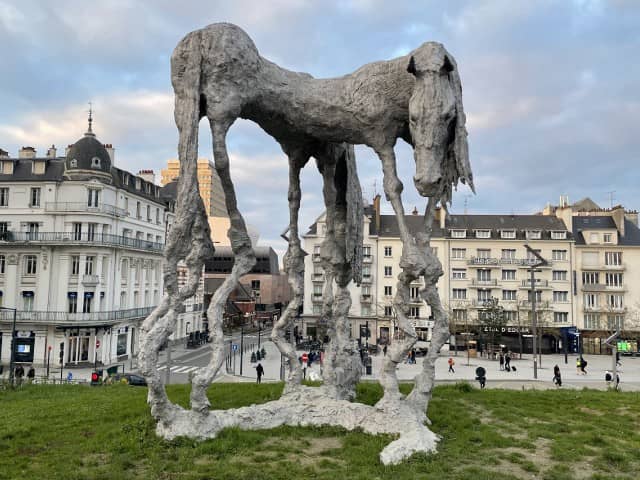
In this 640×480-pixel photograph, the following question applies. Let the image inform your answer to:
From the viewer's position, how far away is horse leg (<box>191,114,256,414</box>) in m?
8.30

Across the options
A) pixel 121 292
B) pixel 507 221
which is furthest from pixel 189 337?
pixel 507 221

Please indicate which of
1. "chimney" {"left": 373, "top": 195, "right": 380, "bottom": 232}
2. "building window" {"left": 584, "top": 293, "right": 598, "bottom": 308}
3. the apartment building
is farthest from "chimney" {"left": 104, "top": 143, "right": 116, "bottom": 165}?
"building window" {"left": 584, "top": 293, "right": 598, "bottom": 308}

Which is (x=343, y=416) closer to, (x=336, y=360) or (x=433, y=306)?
(x=336, y=360)

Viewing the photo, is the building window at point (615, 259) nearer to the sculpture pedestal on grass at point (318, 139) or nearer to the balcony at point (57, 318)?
the sculpture pedestal on grass at point (318, 139)

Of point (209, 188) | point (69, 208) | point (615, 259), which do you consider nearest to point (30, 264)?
point (69, 208)

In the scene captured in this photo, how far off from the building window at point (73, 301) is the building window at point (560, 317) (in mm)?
38663

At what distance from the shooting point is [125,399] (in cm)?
1255

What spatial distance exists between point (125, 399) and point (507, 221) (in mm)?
41798

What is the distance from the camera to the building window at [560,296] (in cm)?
4341

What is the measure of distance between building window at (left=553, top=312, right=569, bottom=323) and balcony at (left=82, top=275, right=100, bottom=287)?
123ft

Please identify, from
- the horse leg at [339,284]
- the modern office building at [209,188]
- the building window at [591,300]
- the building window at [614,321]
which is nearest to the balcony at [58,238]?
the horse leg at [339,284]

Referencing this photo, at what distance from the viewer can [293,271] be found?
34.6ft

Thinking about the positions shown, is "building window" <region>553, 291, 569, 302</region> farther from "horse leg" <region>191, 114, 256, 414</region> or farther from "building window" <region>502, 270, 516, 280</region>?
"horse leg" <region>191, 114, 256, 414</region>

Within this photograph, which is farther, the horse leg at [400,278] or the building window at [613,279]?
the building window at [613,279]
